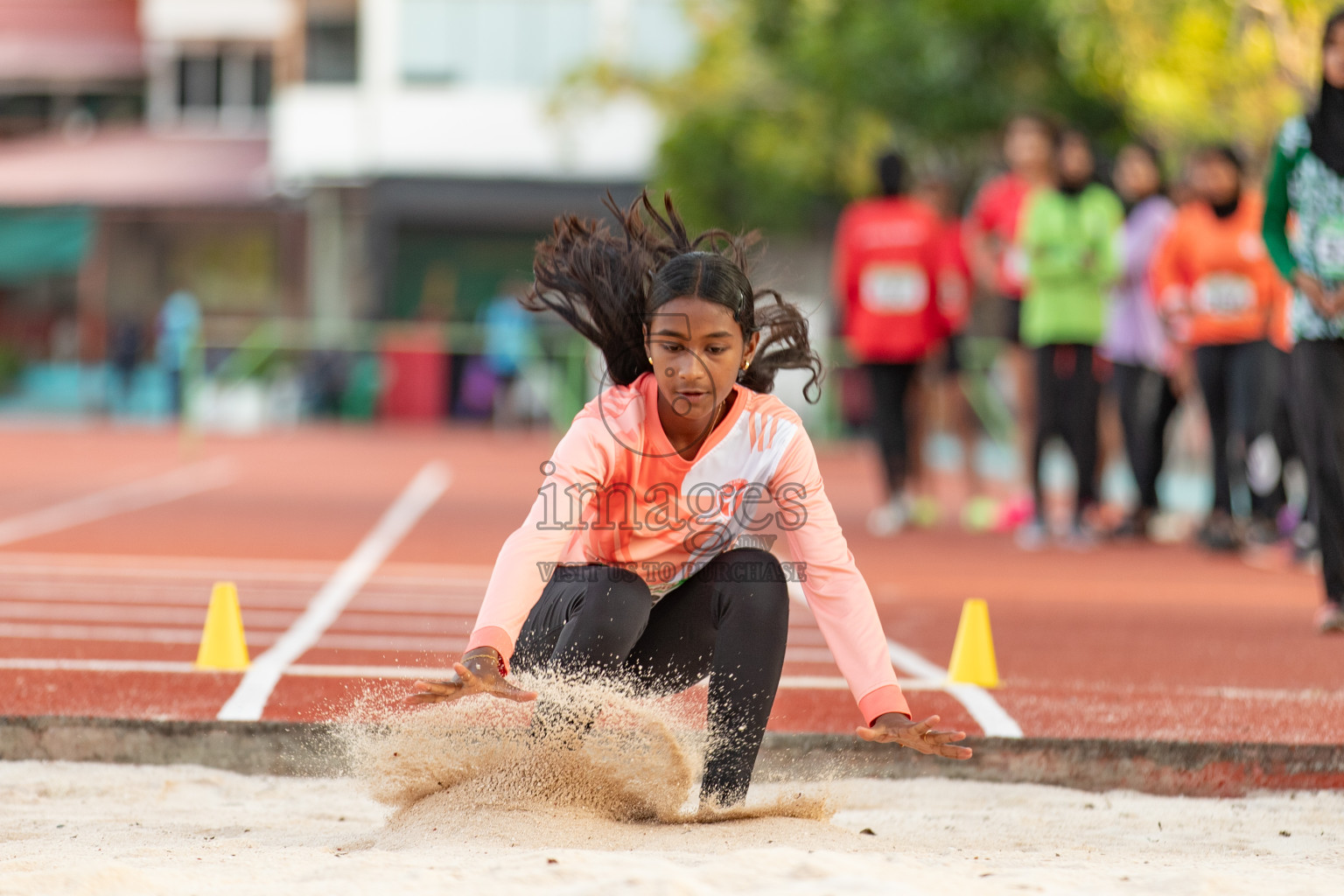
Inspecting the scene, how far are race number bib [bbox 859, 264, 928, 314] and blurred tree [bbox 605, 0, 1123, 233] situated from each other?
6.14m

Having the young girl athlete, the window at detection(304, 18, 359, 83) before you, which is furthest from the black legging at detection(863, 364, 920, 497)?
the window at detection(304, 18, 359, 83)

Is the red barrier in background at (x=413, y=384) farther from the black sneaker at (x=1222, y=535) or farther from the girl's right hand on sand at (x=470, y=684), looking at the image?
the girl's right hand on sand at (x=470, y=684)

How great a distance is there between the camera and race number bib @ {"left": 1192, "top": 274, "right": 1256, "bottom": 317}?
9.82 meters

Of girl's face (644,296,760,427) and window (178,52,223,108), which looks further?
window (178,52,223,108)

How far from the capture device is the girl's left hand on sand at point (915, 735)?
11.8 ft

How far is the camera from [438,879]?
322 cm

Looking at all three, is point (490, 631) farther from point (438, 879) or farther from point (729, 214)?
point (729, 214)

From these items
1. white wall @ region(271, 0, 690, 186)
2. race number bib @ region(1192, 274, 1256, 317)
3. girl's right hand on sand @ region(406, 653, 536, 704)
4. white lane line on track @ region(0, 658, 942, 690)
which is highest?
white wall @ region(271, 0, 690, 186)

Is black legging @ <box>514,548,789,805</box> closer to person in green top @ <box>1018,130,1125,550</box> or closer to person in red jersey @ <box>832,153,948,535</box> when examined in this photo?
person in green top @ <box>1018,130,1125,550</box>

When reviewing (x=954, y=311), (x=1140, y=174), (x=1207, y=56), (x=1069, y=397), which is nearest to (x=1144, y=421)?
(x=1069, y=397)

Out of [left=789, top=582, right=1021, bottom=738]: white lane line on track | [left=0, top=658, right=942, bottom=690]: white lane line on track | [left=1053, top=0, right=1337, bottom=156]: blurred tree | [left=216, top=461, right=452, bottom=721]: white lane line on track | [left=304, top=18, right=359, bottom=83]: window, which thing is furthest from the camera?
[left=304, top=18, right=359, bottom=83]: window

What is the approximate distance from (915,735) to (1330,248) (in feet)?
12.3

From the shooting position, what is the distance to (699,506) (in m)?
4.10

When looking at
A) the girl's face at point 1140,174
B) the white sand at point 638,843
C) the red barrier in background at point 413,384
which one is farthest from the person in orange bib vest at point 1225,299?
the red barrier in background at point 413,384
